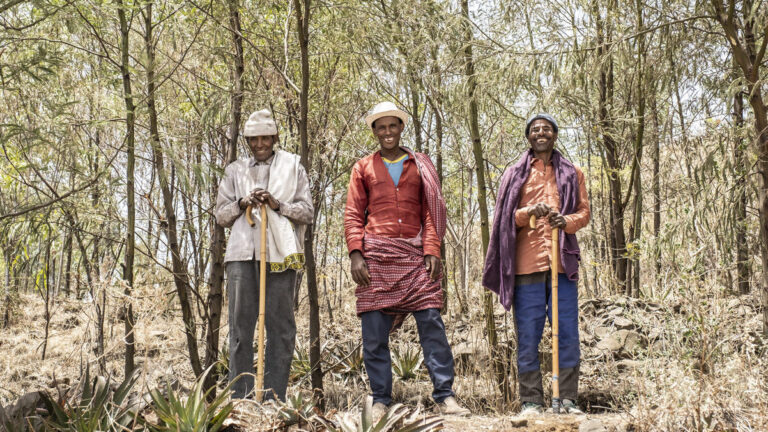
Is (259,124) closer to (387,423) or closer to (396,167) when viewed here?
(396,167)

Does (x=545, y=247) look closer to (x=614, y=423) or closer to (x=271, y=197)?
(x=614, y=423)

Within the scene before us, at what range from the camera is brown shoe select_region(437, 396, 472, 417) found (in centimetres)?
342

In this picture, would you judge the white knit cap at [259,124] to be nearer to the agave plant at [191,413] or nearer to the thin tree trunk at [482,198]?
the thin tree trunk at [482,198]

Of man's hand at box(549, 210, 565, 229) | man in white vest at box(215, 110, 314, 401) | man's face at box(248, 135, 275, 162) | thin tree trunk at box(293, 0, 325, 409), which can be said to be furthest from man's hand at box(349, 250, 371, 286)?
man's hand at box(549, 210, 565, 229)

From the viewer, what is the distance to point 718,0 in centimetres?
412

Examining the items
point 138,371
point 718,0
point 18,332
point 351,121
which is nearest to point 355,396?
point 138,371

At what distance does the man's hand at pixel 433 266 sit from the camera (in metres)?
3.68

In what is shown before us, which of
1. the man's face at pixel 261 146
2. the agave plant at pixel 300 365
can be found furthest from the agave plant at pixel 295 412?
the agave plant at pixel 300 365

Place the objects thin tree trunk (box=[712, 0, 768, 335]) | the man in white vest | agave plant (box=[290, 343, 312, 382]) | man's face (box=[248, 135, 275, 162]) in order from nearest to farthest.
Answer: the man in white vest < man's face (box=[248, 135, 275, 162]) < thin tree trunk (box=[712, 0, 768, 335]) < agave plant (box=[290, 343, 312, 382])

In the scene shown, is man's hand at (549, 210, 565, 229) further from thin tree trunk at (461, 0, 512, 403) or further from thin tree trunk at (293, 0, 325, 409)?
thin tree trunk at (293, 0, 325, 409)

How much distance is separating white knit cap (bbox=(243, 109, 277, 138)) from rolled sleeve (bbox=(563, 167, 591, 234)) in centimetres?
178

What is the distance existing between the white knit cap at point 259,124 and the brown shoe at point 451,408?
1.83m

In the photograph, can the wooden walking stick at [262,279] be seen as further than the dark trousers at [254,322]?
No

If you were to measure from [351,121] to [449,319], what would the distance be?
237 cm
